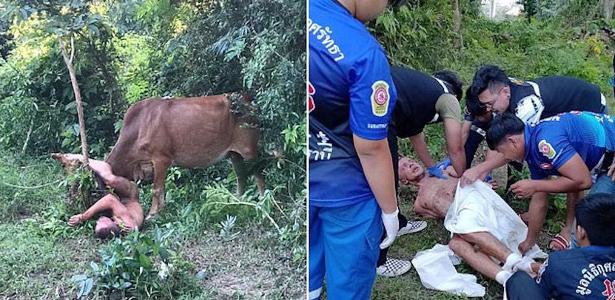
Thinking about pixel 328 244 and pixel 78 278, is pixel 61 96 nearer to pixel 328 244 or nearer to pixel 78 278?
pixel 78 278

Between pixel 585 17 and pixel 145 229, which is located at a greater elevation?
pixel 145 229

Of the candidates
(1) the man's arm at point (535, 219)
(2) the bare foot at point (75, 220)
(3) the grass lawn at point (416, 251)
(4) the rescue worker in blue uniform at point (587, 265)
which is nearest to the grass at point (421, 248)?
(3) the grass lawn at point (416, 251)

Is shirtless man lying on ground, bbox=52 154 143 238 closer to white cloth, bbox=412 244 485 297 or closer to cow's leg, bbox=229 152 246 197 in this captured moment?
cow's leg, bbox=229 152 246 197

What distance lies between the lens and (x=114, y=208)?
158 centimetres

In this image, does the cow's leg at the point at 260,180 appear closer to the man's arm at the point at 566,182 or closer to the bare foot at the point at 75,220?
the bare foot at the point at 75,220

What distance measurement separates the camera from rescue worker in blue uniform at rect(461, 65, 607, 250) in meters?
2.99

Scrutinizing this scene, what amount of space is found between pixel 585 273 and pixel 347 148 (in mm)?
1022

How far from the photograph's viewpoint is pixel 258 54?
4.90 feet

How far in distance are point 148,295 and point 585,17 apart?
27.9 ft

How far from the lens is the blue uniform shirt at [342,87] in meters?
1.50

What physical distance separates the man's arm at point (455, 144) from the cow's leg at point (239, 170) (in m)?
1.60

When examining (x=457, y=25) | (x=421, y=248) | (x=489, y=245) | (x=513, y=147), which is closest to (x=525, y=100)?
(x=513, y=147)

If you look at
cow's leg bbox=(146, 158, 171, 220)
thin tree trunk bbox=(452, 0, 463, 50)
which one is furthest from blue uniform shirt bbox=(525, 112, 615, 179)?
thin tree trunk bbox=(452, 0, 463, 50)

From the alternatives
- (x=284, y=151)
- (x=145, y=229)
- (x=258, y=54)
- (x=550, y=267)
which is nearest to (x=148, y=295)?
(x=145, y=229)
